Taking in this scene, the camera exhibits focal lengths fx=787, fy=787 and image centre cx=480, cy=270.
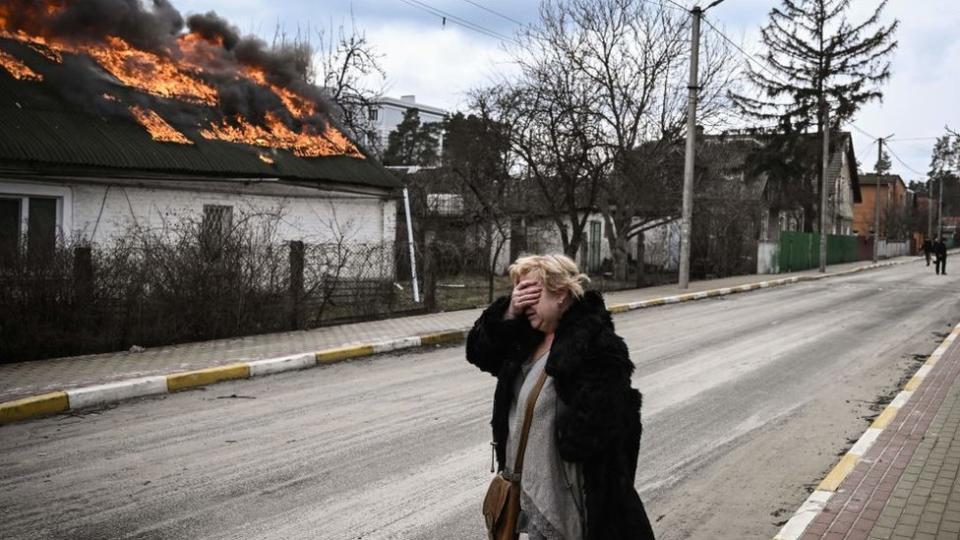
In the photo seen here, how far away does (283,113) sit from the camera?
21.2 m

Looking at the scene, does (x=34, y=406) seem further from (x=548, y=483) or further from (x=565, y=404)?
(x=565, y=404)

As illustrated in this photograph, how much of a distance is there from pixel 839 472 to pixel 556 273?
161 inches

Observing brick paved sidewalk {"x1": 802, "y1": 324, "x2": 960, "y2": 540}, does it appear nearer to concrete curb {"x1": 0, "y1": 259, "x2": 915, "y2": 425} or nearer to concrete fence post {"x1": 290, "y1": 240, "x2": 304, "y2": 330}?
concrete curb {"x1": 0, "y1": 259, "x2": 915, "y2": 425}

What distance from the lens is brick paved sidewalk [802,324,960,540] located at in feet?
16.1

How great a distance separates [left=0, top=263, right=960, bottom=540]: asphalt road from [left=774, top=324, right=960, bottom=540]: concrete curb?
0.52 ft

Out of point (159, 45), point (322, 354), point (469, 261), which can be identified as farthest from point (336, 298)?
point (159, 45)

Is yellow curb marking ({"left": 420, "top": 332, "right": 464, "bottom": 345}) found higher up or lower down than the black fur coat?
lower down

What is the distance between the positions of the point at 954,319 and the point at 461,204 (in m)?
20.9

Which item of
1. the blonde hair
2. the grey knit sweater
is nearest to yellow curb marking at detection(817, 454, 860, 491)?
the grey knit sweater

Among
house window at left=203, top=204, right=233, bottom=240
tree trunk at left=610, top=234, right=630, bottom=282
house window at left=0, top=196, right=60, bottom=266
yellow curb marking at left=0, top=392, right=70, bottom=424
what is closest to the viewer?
yellow curb marking at left=0, top=392, right=70, bottom=424

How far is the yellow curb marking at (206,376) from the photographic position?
30.4ft

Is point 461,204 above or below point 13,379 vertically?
above

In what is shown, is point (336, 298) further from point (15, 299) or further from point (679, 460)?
point (679, 460)

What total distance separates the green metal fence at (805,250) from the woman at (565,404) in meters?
35.5
